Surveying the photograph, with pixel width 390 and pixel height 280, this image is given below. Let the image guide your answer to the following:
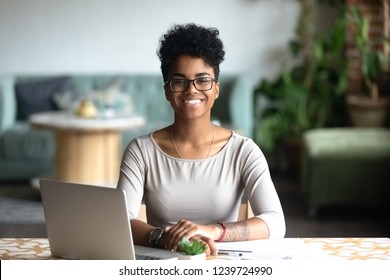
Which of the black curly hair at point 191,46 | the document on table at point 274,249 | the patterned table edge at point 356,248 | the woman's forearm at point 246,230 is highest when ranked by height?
the black curly hair at point 191,46

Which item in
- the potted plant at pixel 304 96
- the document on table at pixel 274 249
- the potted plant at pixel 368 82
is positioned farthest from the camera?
the potted plant at pixel 304 96

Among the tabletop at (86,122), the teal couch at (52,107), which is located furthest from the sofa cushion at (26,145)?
the tabletop at (86,122)

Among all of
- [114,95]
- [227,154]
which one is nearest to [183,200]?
[227,154]

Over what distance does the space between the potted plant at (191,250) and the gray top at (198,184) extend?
0.40 m

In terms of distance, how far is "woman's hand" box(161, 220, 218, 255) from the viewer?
1861mm

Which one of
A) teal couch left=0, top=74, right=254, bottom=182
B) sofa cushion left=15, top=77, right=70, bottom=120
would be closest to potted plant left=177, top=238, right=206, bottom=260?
teal couch left=0, top=74, right=254, bottom=182

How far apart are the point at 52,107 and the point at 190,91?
5.01 meters

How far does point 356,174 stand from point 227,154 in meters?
3.31

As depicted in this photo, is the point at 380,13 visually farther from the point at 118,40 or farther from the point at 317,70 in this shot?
the point at 118,40

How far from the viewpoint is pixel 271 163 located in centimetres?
727

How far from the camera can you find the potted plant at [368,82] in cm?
632

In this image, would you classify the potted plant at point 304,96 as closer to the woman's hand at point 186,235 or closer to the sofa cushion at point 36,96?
the sofa cushion at point 36,96

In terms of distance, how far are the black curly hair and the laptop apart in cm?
50

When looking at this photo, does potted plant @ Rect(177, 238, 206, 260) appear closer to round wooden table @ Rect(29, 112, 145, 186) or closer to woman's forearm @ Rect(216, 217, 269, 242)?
woman's forearm @ Rect(216, 217, 269, 242)
